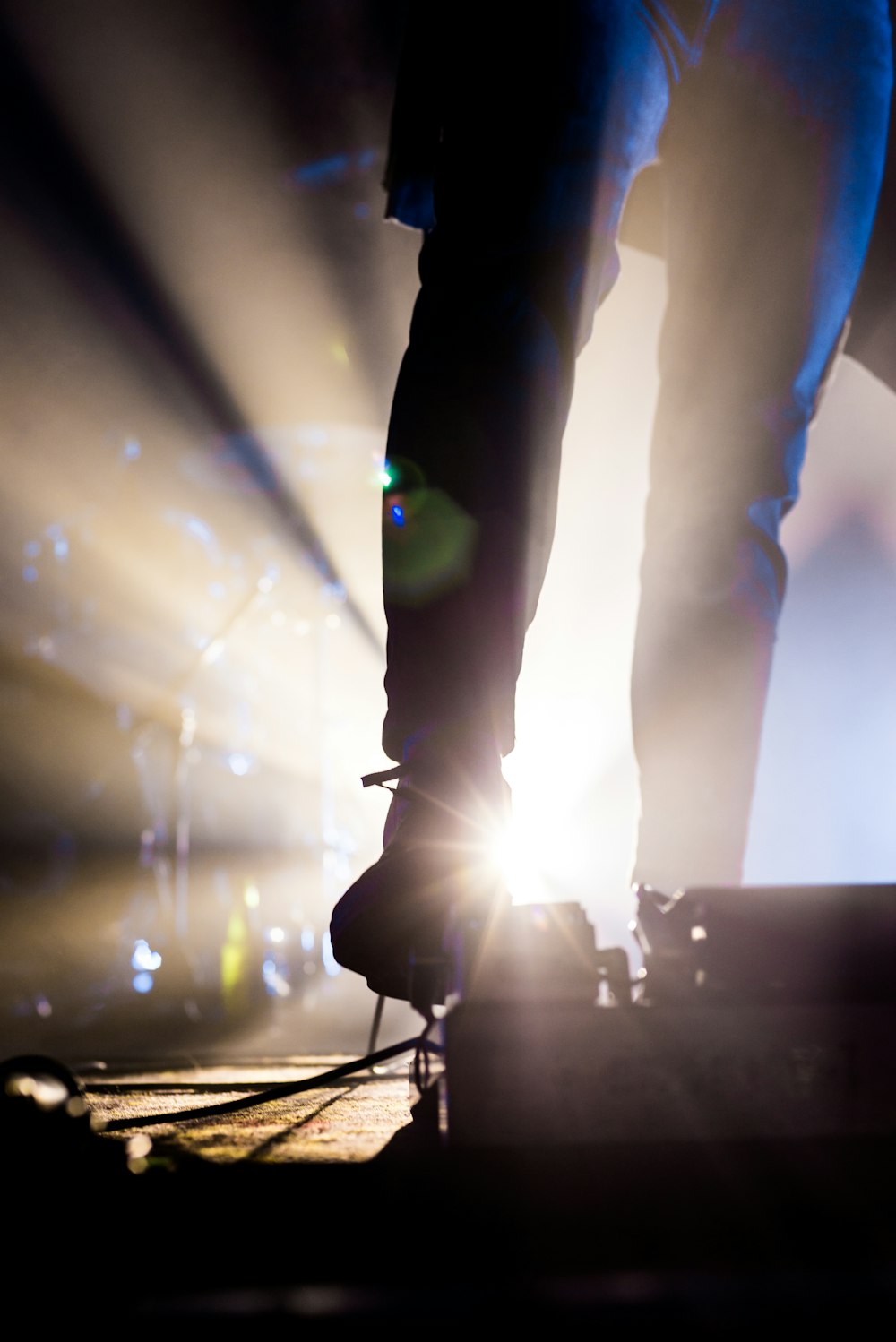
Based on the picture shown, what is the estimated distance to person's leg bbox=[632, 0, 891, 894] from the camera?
85cm

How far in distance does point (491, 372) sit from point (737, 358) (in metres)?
0.46

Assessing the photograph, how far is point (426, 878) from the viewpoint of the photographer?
493mm

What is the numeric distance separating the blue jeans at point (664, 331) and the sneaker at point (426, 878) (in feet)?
0.13

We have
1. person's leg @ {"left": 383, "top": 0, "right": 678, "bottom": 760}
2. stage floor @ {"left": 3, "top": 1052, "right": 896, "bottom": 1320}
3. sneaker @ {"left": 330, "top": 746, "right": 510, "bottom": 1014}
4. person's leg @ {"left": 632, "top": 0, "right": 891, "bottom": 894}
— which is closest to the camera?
stage floor @ {"left": 3, "top": 1052, "right": 896, "bottom": 1320}

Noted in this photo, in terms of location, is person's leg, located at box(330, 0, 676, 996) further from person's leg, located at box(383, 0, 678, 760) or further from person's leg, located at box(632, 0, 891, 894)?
person's leg, located at box(632, 0, 891, 894)

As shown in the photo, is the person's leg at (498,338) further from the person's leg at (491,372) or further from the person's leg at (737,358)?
the person's leg at (737,358)

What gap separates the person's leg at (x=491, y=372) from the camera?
0.58m

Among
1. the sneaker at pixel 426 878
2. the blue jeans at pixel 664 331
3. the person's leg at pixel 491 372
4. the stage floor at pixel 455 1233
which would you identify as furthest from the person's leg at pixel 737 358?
the stage floor at pixel 455 1233

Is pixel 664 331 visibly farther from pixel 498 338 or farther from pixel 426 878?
pixel 426 878

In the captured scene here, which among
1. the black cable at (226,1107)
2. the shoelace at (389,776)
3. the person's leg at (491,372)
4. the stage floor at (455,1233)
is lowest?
the black cable at (226,1107)

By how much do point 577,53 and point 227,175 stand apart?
250 centimetres

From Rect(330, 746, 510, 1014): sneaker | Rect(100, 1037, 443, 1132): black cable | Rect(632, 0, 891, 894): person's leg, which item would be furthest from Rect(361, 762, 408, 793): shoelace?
Rect(632, 0, 891, 894): person's leg

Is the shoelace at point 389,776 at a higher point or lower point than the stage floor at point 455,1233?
higher

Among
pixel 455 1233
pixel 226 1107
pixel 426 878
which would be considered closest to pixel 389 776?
pixel 426 878
